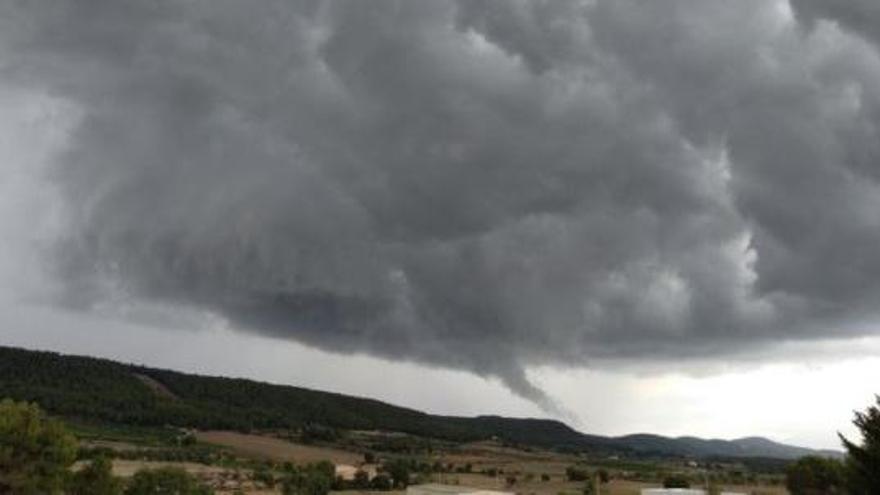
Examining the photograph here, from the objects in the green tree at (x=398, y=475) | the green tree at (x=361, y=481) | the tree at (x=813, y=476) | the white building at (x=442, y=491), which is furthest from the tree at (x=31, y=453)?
the green tree at (x=398, y=475)

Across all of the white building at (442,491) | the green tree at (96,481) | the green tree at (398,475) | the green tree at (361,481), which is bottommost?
the green tree at (96,481)

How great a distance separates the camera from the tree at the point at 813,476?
4660 inches

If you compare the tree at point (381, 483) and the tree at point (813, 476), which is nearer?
the tree at point (813, 476)

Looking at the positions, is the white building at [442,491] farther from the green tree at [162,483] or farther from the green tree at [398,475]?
the green tree at [398,475]

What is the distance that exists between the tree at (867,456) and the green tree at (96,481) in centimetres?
6236

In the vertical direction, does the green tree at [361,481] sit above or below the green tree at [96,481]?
above

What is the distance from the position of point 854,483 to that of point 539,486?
135 meters

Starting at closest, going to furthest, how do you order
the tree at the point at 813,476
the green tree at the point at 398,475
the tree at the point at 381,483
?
the tree at the point at 813,476
the tree at the point at 381,483
the green tree at the point at 398,475

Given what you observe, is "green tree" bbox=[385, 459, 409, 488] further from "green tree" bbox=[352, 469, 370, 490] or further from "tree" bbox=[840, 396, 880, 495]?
"tree" bbox=[840, 396, 880, 495]

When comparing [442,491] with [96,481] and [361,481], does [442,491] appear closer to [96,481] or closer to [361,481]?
[96,481]

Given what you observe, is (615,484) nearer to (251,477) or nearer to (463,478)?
(463,478)

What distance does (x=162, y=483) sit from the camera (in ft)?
351

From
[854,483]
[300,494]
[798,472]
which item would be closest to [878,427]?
[854,483]

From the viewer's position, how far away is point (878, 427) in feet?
169
